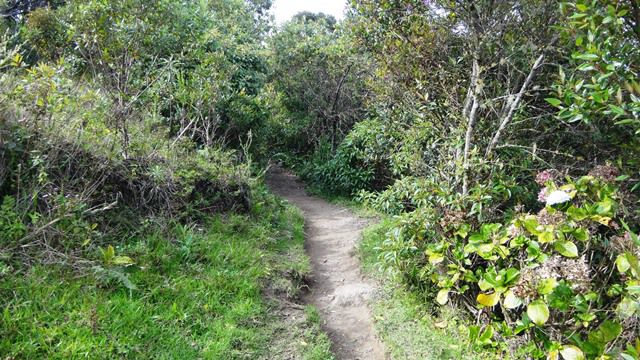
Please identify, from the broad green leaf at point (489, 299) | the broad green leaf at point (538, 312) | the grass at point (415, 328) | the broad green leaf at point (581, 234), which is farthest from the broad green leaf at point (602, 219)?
the grass at point (415, 328)

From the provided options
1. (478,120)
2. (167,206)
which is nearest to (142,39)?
(167,206)

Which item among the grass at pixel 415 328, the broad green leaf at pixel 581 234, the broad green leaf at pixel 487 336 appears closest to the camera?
the broad green leaf at pixel 581 234

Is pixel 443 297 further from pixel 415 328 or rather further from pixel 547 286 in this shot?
pixel 547 286

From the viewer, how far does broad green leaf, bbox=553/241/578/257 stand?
2904mm

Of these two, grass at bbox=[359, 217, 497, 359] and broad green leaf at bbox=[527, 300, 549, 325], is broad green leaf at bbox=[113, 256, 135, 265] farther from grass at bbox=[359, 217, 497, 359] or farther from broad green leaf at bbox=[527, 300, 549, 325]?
broad green leaf at bbox=[527, 300, 549, 325]

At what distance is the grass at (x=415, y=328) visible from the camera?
339 cm

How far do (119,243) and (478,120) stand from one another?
382 centimetres

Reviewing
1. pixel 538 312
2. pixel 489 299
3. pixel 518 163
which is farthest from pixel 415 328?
pixel 518 163

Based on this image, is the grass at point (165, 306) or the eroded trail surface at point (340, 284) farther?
the eroded trail surface at point (340, 284)

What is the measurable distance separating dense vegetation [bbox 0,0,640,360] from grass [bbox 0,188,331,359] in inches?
0.6

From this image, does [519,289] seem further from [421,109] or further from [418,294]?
[421,109]

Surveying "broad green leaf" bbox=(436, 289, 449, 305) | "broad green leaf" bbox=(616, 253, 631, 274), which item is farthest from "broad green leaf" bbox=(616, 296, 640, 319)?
"broad green leaf" bbox=(436, 289, 449, 305)

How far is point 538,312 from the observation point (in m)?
2.80

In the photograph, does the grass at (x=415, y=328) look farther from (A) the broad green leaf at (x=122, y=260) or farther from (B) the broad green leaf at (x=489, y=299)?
(A) the broad green leaf at (x=122, y=260)
